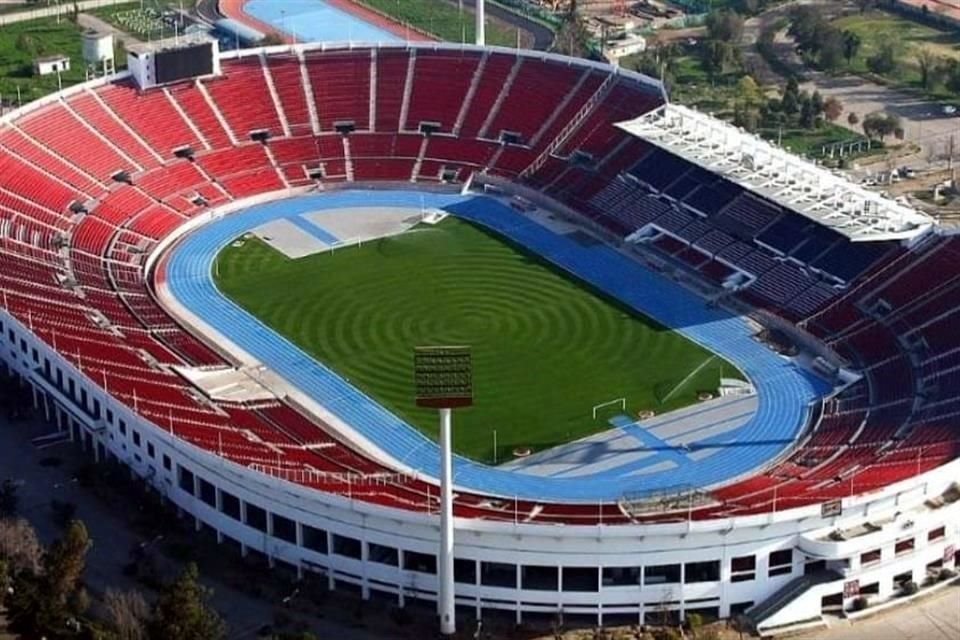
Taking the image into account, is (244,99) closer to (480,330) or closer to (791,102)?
(480,330)

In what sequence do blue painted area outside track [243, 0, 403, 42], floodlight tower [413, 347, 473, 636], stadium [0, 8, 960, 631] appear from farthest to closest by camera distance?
blue painted area outside track [243, 0, 403, 42]
stadium [0, 8, 960, 631]
floodlight tower [413, 347, 473, 636]

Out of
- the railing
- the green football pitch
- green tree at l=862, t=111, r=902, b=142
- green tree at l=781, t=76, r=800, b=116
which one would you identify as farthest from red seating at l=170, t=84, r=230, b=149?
green tree at l=862, t=111, r=902, b=142

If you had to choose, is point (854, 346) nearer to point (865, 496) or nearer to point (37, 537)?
point (865, 496)

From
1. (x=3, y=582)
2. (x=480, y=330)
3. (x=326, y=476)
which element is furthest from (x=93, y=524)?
(x=480, y=330)

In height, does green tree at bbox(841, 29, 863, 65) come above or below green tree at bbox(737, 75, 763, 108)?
above

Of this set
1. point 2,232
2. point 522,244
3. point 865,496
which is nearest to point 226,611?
point 865,496

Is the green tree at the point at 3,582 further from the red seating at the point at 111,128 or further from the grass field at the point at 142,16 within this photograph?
the grass field at the point at 142,16

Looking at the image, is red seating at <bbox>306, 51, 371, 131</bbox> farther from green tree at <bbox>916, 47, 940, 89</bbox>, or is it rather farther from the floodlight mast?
the floodlight mast

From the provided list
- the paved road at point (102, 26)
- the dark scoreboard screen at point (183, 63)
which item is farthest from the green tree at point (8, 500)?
the paved road at point (102, 26)
